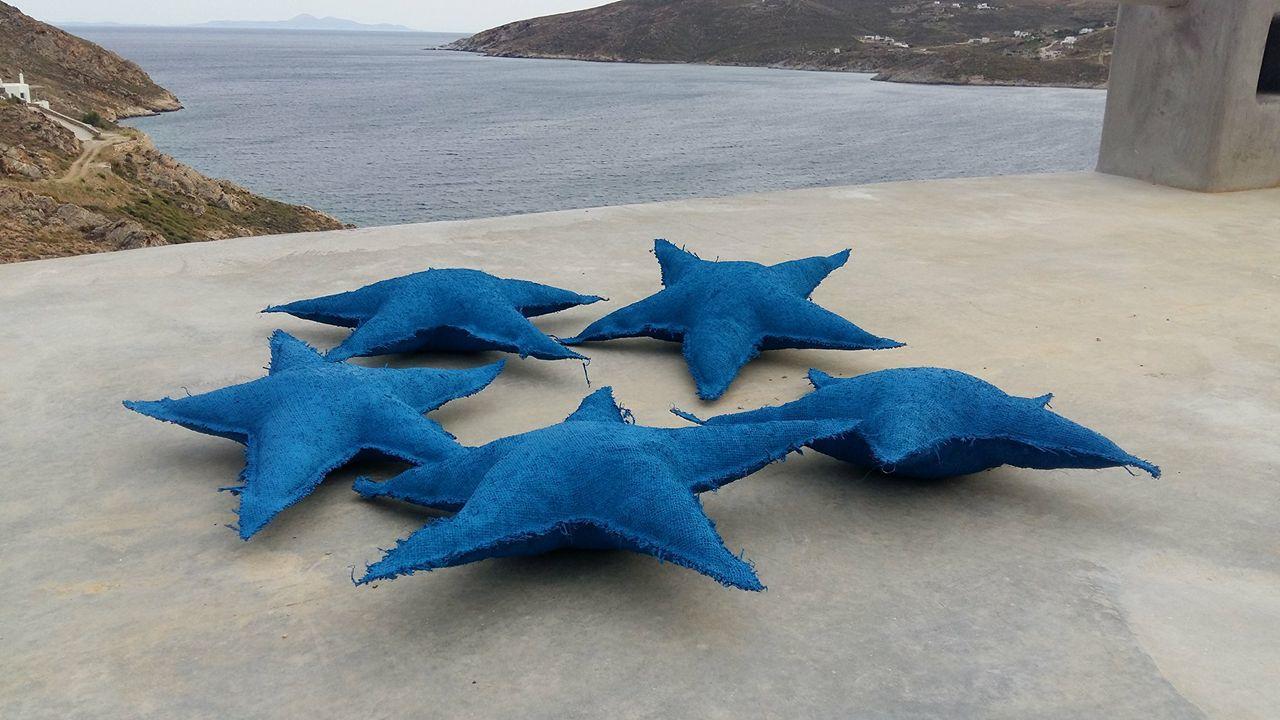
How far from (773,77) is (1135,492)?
2617 inches

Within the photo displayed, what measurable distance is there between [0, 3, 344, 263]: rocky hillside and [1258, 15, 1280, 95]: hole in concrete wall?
47.4 ft

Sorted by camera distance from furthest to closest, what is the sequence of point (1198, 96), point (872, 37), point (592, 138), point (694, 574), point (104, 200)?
point (872, 37) < point (592, 138) < point (104, 200) < point (1198, 96) < point (694, 574)

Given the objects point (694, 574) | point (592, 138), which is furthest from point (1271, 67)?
point (592, 138)

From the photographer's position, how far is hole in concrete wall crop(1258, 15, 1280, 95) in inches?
230

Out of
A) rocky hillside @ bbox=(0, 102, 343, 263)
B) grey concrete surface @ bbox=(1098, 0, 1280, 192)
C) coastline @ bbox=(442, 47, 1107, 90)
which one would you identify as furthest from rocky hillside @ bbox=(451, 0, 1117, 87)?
grey concrete surface @ bbox=(1098, 0, 1280, 192)

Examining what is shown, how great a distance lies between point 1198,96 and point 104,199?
70.6 ft

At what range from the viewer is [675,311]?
2809mm

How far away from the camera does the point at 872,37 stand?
70.9m

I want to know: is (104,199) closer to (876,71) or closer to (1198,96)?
(1198,96)

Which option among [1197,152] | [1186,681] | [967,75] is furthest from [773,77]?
[1186,681]

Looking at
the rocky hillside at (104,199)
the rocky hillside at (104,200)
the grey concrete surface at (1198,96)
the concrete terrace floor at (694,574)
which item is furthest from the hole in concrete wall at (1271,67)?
the rocky hillside at (104,200)

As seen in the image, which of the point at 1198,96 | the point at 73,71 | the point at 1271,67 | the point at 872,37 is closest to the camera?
the point at 1198,96

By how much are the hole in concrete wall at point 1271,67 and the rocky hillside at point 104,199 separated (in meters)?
14.4

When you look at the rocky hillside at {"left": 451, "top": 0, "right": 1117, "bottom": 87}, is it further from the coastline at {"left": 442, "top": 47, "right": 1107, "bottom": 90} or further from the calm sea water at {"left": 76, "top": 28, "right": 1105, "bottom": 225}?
the calm sea water at {"left": 76, "top": 28, "right": 1105, "bottom": 225}
